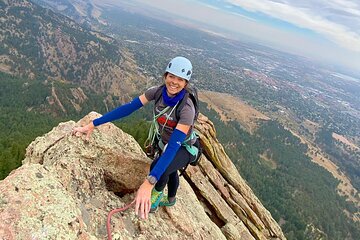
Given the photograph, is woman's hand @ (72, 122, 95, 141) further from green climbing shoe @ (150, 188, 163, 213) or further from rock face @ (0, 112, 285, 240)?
green climbing shoe @ (150, 188, 163, 213)

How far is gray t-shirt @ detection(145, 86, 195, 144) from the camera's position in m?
8.55

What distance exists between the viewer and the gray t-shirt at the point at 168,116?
8.55 meters

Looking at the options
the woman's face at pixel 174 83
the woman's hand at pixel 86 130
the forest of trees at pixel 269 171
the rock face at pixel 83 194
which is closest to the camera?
the rock face at pixel 83 194

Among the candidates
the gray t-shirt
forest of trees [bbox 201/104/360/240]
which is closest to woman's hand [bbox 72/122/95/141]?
the gray t-shirt

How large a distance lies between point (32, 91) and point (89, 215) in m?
155

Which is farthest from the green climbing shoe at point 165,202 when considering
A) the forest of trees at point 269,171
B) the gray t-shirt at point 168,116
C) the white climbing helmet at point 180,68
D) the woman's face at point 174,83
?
the forest of trees at point 269,171

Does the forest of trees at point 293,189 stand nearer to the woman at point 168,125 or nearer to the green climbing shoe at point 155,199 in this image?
the green climbing shoe at point 155,199

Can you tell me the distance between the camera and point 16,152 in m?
53.7

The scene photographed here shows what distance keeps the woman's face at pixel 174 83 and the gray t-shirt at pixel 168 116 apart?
1.26 ft

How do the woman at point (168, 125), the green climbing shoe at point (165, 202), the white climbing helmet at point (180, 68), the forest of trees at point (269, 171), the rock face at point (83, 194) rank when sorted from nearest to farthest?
the rock face at point (83, 194), the woman at point (168, 125), the white climbing helmet at point (180, 68), the green climbing shoe at point (165, 202), the forest of trees at point (269, 171)

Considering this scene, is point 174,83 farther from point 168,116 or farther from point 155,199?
point 155,199

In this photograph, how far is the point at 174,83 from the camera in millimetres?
8648

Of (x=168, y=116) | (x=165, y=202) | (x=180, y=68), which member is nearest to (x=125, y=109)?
(x=168, y=116)

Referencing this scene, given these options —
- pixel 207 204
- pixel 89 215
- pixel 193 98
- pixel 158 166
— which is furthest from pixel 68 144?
pixel 207 204
